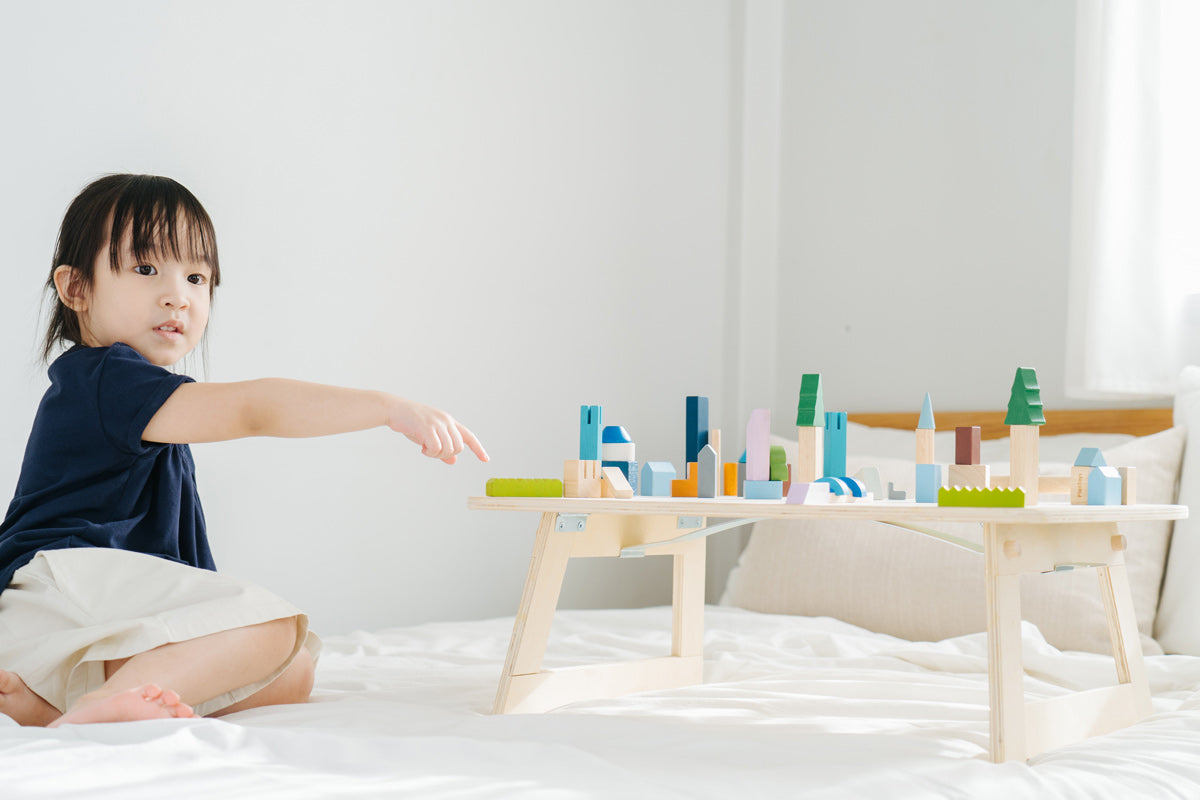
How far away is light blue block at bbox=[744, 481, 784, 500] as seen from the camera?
1059 mm

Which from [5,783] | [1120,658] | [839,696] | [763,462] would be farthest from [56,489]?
[1120,658]

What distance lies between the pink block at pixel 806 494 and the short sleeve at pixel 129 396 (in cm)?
57

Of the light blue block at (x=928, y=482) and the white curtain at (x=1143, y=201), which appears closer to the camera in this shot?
the light blue block at (x=928, y=482)

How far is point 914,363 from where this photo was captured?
2168 mm

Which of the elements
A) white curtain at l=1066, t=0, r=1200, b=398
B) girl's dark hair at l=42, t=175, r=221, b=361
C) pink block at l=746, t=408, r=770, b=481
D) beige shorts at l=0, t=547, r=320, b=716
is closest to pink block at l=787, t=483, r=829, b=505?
pink block at l=746, t=408, r=770, b=481

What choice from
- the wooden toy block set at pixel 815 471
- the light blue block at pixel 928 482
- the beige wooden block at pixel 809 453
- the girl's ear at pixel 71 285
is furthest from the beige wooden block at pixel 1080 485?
the girl's ear at pixel 71 285

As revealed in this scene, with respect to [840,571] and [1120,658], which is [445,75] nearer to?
[840,571]

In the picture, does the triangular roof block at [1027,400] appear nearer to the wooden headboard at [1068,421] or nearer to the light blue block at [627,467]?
the light blue block at [627,467]

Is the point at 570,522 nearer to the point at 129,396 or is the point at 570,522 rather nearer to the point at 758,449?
the point at 758,449

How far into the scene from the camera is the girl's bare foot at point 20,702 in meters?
0.92

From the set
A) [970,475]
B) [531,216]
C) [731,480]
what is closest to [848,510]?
[970,475]

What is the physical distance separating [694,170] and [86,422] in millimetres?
1597

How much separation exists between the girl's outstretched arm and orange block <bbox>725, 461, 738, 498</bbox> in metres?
0.32

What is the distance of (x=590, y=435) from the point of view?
114 centimetres
